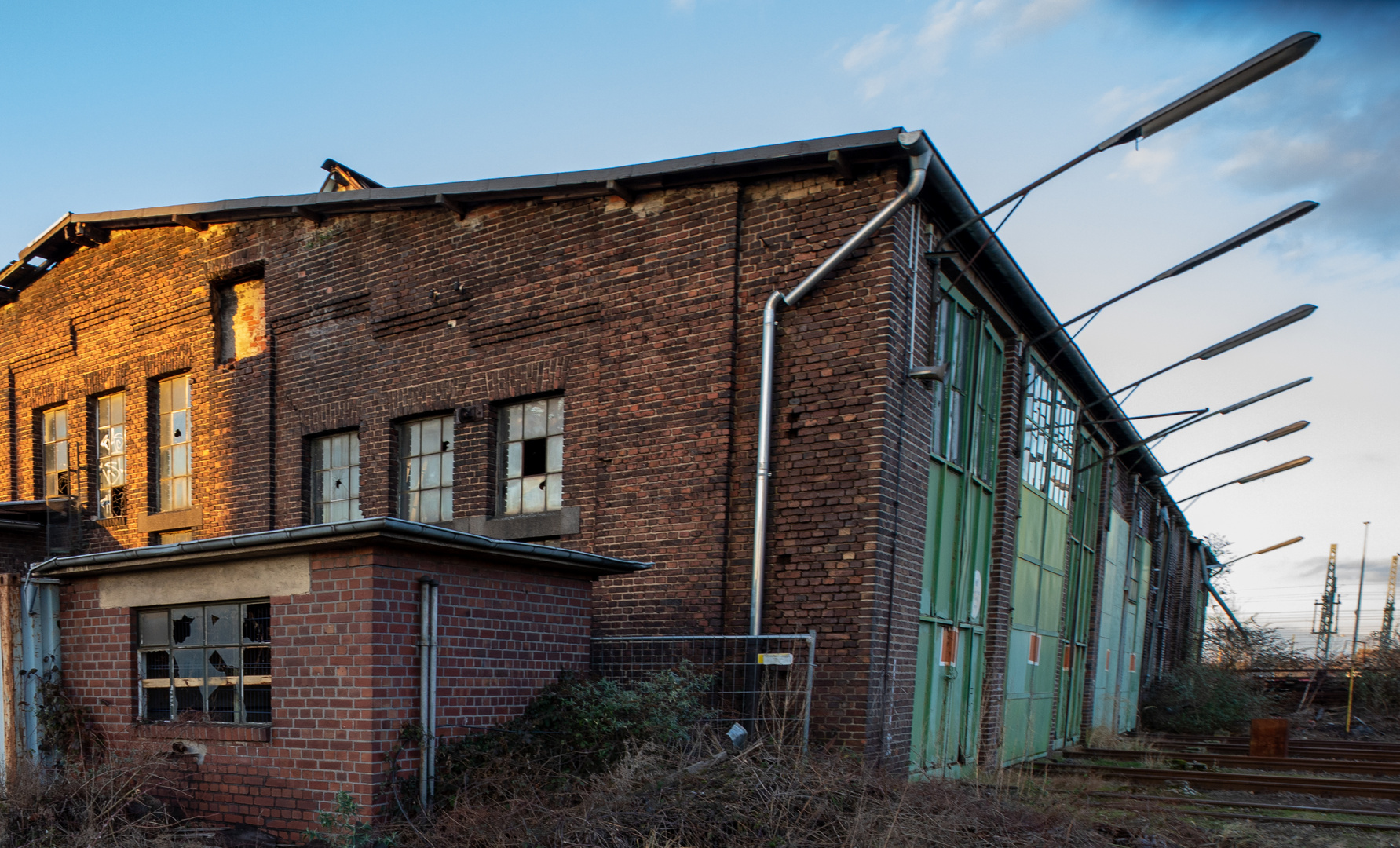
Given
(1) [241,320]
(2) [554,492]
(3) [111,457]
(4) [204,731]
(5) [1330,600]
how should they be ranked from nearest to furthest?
(4) [204,731], (2) [554,492], (1) [241,320], (3) [111,457], (5) [1330,600]

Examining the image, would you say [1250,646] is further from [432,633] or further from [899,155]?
[432,633]

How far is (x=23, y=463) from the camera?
54.4 ft

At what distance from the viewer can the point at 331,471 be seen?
13320mm

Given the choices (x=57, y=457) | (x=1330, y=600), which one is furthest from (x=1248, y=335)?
(x=1330, y=600)

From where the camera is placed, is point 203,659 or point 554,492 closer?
point 203,659

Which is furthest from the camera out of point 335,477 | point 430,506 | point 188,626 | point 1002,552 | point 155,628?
point 335,477

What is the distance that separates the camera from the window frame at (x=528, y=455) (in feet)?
37.7

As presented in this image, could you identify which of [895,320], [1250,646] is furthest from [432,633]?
[1250,646]

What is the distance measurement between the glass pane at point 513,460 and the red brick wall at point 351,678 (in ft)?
10.3

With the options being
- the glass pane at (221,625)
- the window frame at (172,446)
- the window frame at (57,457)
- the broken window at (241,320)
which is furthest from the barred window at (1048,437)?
the window frame at (57,457)

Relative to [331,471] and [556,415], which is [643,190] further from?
[331,471]

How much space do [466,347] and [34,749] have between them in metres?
5.71

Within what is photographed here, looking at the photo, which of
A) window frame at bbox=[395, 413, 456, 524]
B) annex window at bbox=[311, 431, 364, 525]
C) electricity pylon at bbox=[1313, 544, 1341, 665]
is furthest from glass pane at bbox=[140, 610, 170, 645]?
electricity pylon at bbox=[1313, 544, 1341, 665]

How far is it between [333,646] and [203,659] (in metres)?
1.66
